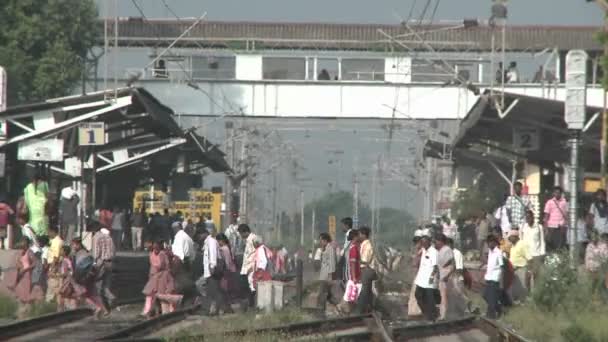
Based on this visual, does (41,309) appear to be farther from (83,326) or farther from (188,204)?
(188,204)

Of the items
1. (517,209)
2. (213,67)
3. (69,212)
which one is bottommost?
(69,212)

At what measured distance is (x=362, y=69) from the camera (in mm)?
69750

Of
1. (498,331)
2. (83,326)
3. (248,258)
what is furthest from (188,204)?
(498,331)

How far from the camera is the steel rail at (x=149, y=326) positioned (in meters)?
19.7

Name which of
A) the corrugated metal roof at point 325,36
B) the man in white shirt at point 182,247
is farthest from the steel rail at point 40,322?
the corrugated metal roof at point 325,36

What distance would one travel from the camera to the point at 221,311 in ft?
88.0

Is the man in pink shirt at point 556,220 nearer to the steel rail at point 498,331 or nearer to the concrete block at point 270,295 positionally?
the concrete block at point 270,295

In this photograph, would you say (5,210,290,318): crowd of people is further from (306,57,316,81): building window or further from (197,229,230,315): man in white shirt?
(306,57,316,81): building window

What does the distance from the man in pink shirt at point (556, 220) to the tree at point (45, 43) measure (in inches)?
1269

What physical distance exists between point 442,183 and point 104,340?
88327 mm

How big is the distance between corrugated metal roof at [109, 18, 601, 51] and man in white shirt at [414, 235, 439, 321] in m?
43.5

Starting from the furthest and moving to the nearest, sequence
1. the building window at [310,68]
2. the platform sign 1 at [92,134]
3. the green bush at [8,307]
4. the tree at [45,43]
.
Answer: the building window at [310,68]
the tree at [45,43]
the platform sign 1 at [92,134]
the green bush at [8,307]

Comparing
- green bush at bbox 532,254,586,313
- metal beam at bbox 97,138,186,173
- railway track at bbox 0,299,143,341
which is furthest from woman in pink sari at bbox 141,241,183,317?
metal beam at bbox 97,138,186,173

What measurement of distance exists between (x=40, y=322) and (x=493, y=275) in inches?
296
